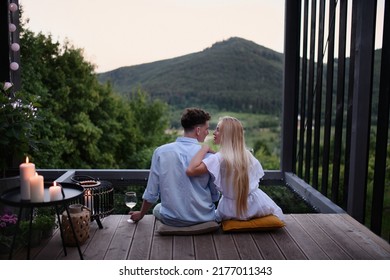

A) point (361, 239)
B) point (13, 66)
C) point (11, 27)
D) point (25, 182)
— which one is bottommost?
point (361, 239)

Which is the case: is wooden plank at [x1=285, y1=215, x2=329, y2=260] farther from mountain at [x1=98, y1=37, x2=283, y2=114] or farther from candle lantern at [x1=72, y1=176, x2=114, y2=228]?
mountain at [x1=98, y1=37, x2=283, y2=114]

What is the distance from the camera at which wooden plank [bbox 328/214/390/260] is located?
2609 mm

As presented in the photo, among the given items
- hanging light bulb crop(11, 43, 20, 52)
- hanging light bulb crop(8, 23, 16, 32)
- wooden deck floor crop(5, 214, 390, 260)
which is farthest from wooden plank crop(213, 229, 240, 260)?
hanging light bulb crop(8, 23, 16, 32)

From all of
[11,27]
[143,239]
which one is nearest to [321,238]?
[143,239]

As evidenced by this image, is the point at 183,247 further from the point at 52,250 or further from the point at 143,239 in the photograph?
the point at 52,250

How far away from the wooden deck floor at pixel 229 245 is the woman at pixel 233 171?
161 millimetres

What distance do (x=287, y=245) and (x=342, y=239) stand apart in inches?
15.4

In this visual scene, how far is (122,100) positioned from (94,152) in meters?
1.48

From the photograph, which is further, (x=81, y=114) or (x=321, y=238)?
(x=81, y=114)

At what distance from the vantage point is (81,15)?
29.8ft

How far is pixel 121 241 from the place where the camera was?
279 centimetres

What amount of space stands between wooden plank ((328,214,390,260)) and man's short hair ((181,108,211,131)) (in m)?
1.20

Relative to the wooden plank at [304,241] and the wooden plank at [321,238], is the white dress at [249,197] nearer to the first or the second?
the wooden plank at [304,241]
